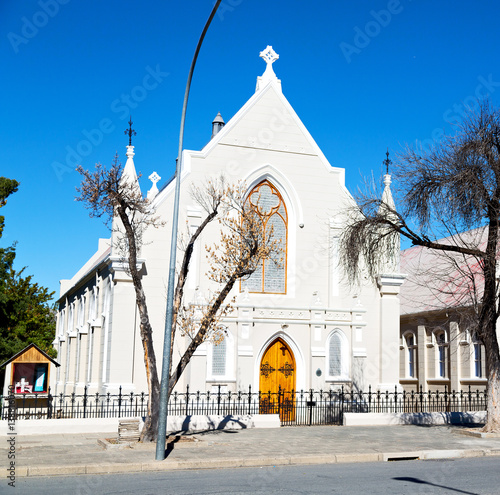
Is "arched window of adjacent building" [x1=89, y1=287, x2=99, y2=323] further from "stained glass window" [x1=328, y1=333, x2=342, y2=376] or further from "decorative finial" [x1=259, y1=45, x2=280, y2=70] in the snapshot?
"decorative finial" [x1=259, y1=45, x2=280, y2=70]

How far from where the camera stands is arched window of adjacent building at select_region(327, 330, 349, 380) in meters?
26.0

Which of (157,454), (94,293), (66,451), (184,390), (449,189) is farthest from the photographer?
(94,293)

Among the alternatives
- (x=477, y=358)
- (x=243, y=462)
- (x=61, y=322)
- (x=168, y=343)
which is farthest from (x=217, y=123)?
(x=243, y=462)

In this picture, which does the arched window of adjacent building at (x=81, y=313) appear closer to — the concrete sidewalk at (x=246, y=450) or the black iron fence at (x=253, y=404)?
the black iron fence at (x=253, y=404)

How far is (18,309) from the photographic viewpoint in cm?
3541

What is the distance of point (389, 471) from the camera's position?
13148 mm

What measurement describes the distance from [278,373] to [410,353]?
43.1 ft

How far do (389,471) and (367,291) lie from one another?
47.4 feet

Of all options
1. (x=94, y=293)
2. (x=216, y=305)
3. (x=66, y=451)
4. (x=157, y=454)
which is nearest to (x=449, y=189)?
(x=216, y=305)

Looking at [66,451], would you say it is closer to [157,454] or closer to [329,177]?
[157,454]

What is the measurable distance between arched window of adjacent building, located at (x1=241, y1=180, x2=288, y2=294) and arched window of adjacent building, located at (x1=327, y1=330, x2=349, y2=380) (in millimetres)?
2814

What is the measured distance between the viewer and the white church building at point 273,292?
2439 centimetres


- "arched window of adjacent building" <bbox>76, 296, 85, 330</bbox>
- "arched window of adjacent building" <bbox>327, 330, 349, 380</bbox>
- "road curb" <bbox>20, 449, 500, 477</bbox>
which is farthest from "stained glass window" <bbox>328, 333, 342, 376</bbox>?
"arched window of adjacent building" <bbox>76, 296, 85, 330</bbox>

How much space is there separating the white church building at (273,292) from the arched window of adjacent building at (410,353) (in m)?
9.16
